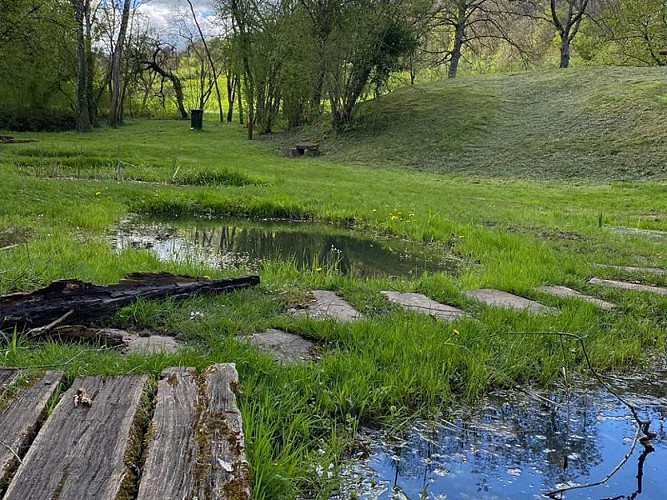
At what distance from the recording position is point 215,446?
1.57 metres

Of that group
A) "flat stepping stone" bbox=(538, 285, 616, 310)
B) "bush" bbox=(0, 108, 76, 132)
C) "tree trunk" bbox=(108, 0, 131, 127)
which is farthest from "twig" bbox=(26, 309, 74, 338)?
"bush" bbox=(0, 108, 76, 132)

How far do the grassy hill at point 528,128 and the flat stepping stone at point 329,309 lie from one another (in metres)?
13.0

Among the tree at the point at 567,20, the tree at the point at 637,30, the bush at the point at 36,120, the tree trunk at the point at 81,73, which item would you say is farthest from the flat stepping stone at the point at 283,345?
the tree at the point at 637,30

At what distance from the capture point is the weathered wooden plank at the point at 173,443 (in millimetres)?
1368

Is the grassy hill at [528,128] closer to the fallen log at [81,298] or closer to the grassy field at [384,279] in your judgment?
the grassy field at [384,279]

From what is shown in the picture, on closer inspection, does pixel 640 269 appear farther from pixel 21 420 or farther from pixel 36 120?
pixel 36 120

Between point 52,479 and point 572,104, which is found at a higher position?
point 572,104

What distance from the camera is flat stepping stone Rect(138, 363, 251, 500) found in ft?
4.54

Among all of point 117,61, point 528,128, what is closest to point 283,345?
point 528,128

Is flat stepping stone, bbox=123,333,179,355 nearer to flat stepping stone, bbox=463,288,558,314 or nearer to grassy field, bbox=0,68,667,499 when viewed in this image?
grassy field, bbox=0,68,667,499

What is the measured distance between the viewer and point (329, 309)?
352 centimetres

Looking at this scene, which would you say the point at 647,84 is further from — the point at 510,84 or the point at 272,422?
the point at 272,422

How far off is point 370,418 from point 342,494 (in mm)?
556

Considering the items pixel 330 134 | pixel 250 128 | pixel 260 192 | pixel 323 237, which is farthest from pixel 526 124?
pixel 323 237
